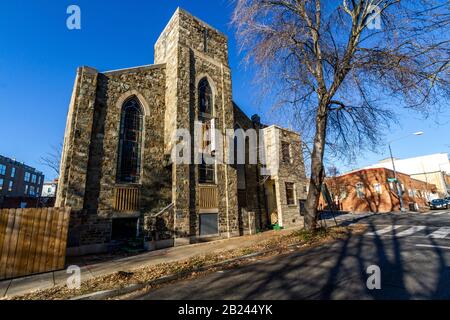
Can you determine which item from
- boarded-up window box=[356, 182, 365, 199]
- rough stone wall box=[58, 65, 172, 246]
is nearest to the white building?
boarded-up window box=[356, 182, 365, 199]

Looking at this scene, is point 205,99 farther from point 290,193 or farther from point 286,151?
point 290,193

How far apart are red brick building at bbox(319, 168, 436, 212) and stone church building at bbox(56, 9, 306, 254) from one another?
56.8 ft

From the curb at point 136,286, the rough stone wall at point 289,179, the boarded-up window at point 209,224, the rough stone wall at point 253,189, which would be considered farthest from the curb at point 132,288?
the rough stone wall at point 289,179

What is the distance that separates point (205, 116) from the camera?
14.1 m

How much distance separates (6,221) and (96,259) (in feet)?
10.8

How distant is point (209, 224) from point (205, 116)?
6854 mm

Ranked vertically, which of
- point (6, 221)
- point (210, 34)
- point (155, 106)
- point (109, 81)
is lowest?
point (6, 221)

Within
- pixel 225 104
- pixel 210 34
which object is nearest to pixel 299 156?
pixel 225 104

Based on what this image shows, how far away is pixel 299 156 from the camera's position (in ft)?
66.4

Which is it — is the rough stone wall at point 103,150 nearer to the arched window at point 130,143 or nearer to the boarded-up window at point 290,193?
the arched window at point 130,143

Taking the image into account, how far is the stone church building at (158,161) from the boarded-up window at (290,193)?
124cm

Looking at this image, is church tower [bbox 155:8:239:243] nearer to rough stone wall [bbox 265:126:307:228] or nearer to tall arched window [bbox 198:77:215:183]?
tall arched window [bbox 198:77:215:183]

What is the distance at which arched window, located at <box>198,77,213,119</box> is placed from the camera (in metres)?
14.2

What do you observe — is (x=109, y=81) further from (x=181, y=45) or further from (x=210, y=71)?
(x=210, y=71)
